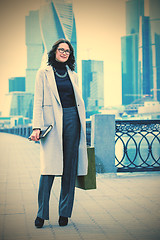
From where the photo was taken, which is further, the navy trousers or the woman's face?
the woman's face

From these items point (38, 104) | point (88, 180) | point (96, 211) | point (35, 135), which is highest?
point (38, 104)

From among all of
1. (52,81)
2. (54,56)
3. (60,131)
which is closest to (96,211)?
(60,131)

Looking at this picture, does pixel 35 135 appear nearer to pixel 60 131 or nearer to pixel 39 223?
pixel 60 131

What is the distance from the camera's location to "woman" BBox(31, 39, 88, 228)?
365cm

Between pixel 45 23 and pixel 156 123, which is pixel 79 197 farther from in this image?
pixel 45 23

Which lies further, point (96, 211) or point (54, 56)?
point (96, 211)

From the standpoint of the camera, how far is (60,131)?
3639mm

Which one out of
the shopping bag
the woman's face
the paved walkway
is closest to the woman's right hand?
the shopping bag

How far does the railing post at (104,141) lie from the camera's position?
25.2ft

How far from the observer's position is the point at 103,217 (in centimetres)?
422

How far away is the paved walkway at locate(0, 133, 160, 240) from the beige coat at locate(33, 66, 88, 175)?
0.60 meters

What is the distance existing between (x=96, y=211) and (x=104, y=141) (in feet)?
10.6

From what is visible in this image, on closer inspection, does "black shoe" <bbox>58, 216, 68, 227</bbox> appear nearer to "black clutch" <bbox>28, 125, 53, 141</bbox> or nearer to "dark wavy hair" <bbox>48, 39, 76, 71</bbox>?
"black clutch" <bbox>28, 125, 53, 141</bbox>

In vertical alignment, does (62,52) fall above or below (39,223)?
above
